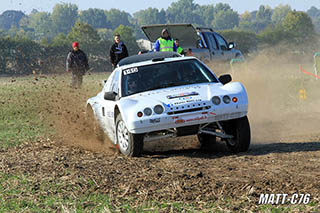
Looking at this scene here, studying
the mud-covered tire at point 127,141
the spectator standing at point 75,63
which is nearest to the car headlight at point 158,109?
the mud-covered tire at point 127,141

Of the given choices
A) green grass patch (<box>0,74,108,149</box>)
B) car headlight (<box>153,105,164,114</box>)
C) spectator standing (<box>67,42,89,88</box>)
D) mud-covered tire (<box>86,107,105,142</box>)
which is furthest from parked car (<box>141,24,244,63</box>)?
car headlight (<box>153,105,164,114</box>)

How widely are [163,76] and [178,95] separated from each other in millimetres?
922

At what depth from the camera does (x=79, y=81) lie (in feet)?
62.7

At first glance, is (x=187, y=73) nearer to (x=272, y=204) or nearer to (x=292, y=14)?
(x=272, y=204)

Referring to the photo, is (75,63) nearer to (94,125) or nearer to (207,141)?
(94,125)

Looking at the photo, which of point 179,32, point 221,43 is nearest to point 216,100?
point 179,32

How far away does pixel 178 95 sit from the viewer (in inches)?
352

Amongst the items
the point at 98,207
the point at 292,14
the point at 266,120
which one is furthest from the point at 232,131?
the point at 292,14

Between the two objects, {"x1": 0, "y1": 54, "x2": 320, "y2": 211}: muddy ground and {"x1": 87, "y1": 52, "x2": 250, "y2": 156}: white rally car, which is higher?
{"x1": 87, "y1": 52, "x2": 250, "y2": 156}: white rally car

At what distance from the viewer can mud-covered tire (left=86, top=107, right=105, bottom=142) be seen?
432 inches

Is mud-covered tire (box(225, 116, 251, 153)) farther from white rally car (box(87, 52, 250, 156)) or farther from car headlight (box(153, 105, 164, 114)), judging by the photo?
car headlight (box(153, 105, 164, 114))

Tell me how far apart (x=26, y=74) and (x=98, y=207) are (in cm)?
3620

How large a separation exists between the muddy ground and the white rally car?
34 centimetres

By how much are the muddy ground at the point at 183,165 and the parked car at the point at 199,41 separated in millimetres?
7164
